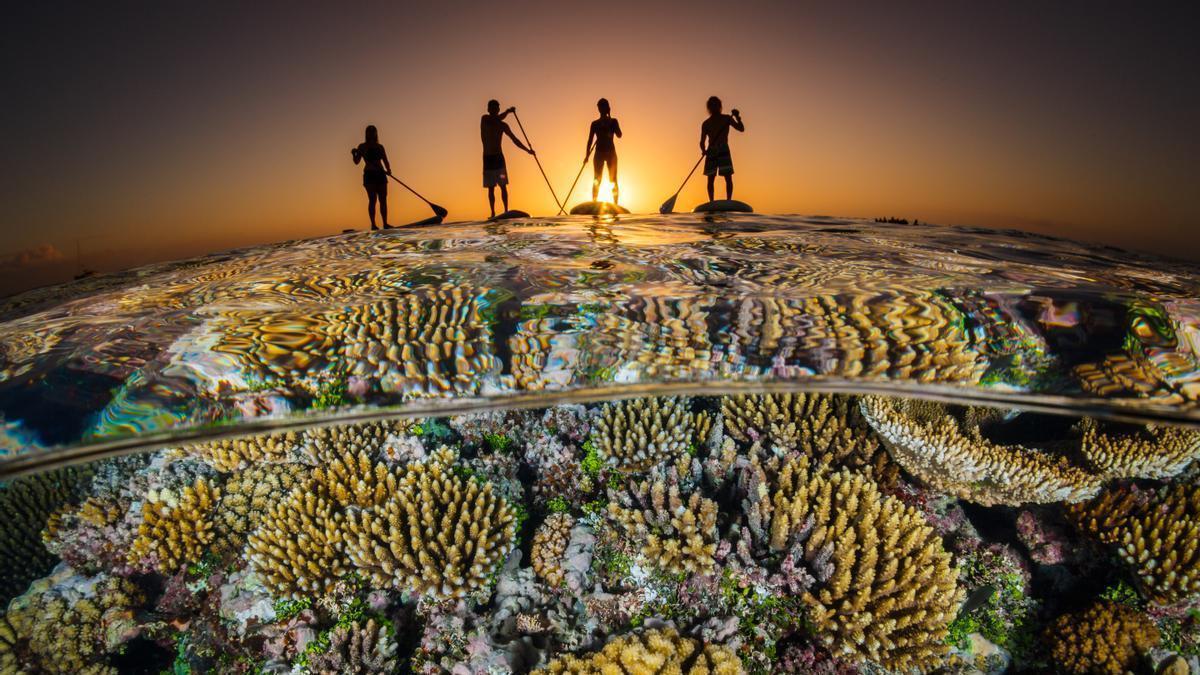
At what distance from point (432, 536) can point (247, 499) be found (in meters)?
2.58

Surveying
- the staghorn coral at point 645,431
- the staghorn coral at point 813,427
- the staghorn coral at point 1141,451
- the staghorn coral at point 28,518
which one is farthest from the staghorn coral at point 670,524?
the staghorn coral at point 28,518

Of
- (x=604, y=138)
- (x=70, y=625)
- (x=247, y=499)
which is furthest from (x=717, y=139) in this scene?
(x=70, y=625)

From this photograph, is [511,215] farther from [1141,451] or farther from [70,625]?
[1141,451]

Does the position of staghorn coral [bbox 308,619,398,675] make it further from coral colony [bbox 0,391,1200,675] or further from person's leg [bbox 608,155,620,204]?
person's leg [bbox 608,155,620,204]

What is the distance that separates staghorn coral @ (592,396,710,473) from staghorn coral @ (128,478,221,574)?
14.8 feet

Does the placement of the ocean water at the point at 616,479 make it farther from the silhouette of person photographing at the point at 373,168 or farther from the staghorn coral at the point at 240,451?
the silhouette of person photographing at the point at 373,168

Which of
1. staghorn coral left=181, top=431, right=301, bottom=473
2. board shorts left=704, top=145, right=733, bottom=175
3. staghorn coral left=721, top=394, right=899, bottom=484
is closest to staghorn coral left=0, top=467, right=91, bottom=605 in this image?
staghorn coral left=181, top=431, right=301, bottom=473

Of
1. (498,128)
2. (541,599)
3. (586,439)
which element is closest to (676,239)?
(586,439)

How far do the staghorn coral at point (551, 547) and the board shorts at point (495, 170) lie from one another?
8562 mm

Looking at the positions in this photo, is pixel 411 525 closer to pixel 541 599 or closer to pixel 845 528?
pixel 541 599

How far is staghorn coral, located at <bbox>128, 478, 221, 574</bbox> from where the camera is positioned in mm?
4988

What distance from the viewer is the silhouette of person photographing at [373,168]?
10.5m

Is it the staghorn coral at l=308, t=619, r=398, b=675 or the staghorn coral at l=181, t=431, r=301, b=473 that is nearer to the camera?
the staghorn coral at l=308, t=619, r=398, b=675

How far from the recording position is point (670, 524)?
462cm
